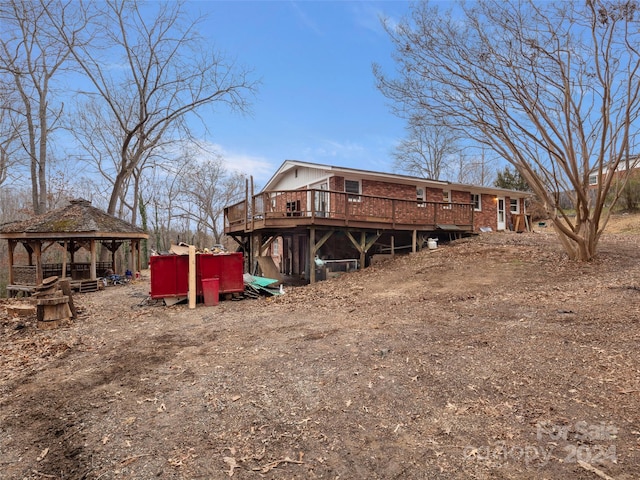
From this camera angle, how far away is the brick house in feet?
41.9

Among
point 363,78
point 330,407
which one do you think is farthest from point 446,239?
point 330,407

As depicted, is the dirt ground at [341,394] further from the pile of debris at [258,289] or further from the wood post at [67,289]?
the pile of debris at [258,289]

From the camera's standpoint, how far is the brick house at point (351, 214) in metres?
12.8

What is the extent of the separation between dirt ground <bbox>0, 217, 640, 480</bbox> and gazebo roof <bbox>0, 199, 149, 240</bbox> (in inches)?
274

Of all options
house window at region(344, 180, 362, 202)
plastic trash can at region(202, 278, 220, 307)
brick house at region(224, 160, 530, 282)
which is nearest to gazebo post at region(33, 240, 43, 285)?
brick house at region(224, 160, 530, 282)

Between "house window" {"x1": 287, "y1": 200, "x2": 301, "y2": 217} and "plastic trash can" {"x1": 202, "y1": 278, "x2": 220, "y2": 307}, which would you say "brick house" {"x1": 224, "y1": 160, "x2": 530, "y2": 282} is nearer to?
"house window" {"x1": 287, "y1": 200, "x2": 301, "y2": 217}

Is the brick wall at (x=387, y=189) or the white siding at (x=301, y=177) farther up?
the white siding at (x=301, y=177)

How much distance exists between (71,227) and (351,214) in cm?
1104

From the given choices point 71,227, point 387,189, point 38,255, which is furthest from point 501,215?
point 38,255

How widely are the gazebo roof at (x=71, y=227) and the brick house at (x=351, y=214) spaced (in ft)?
16.1

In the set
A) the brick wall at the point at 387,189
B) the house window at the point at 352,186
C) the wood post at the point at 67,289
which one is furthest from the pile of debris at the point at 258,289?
the brick wall at the point at 387,189

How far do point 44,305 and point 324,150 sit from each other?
31414 millimetres

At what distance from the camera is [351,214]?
13.2 meters

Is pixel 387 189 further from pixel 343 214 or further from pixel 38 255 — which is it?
pixel 38 255
